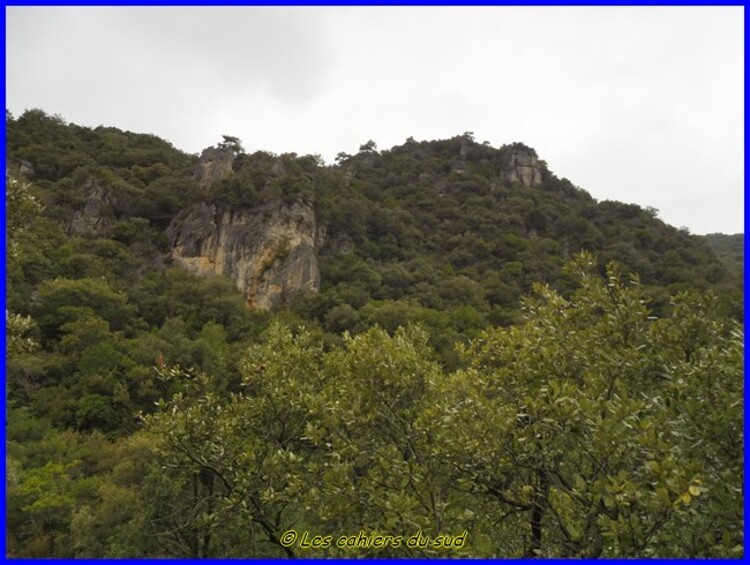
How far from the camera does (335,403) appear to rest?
21.1 ft

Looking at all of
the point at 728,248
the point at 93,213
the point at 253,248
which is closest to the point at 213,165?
the point at 93,213

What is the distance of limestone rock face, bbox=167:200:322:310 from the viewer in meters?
49.8

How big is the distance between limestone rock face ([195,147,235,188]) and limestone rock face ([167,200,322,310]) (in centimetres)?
687

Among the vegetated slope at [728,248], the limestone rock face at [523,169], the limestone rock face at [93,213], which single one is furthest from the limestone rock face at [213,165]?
the vegetated slope at [728,248]

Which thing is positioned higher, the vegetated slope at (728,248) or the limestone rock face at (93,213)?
the vegetated slope at (728,248)

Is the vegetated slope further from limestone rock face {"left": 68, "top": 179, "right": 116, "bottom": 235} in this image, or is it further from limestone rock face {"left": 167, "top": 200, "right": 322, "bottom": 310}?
limestone rock face {"left": 68, "top": 179, "right": 116, "bottom": 235}

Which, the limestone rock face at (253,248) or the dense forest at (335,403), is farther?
the limestone rock face at (253,248)

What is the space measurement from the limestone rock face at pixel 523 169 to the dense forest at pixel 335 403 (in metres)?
42.4

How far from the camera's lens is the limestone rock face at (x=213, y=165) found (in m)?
60.0

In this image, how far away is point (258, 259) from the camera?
50688 mm

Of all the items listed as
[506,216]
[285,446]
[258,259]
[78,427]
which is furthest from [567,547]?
[506,216]

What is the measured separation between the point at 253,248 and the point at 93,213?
1913 centimetres

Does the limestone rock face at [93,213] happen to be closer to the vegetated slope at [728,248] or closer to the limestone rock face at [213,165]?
the limestone rock face at [213,165]

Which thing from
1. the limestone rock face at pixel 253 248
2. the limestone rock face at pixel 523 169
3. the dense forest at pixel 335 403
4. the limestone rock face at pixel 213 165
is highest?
the limestone rock face at pixel 523 169
